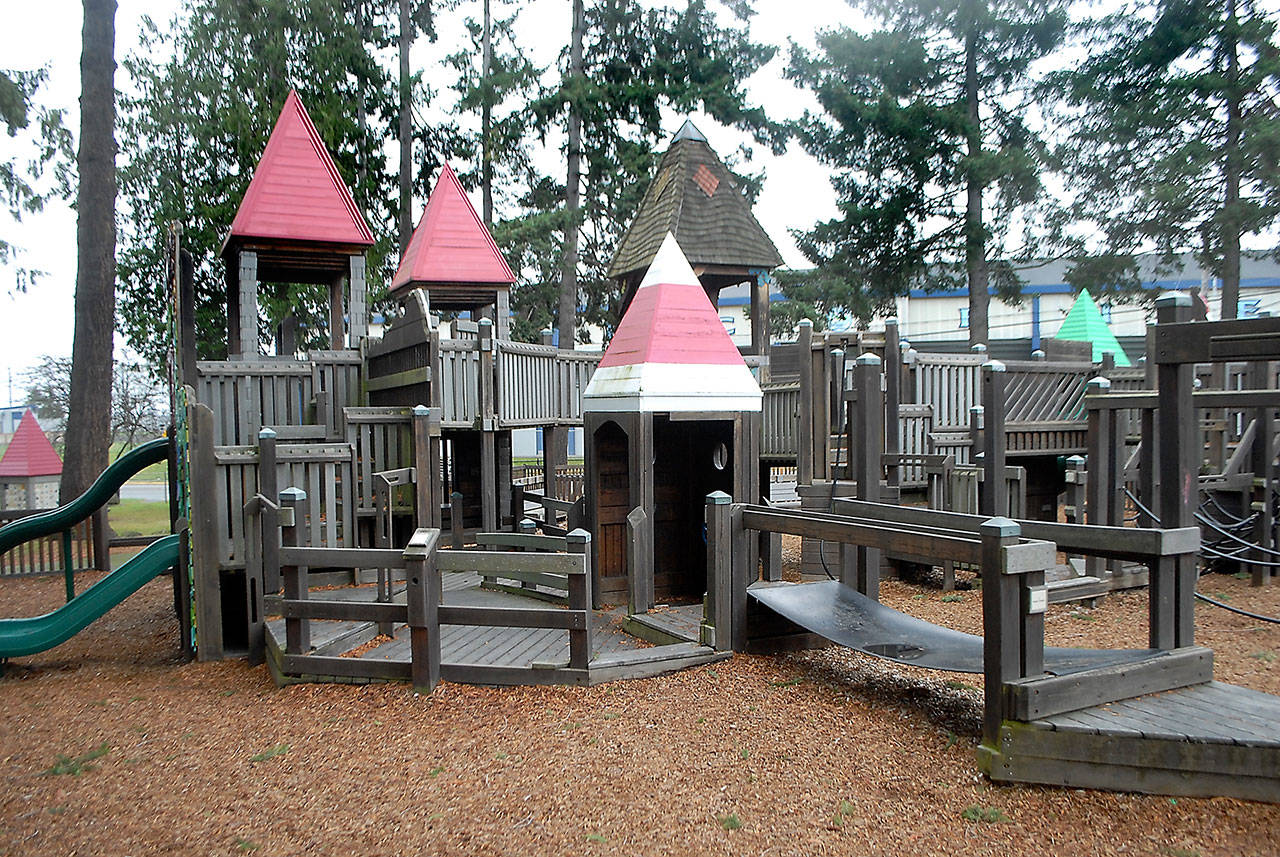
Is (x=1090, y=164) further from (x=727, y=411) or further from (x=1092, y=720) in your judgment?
(x=1092, y=720)

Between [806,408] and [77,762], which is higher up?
[806,408]

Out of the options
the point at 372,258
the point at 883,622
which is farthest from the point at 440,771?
the point at 372,258

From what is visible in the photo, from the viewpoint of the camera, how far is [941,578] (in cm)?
1158

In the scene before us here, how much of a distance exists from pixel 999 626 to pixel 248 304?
11.2m

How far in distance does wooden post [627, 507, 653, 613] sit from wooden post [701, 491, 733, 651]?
145 centimetres

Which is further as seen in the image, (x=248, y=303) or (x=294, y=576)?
(x=248, y=303)

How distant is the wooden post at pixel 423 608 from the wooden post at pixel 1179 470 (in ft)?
15.9

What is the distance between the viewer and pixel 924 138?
2291 cm

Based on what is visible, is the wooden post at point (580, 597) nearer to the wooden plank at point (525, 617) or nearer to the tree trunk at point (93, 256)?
the wooden plank at point (525, 617)

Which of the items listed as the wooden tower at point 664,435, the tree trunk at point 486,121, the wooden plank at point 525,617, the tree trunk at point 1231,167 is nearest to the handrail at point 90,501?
the wooden tower at point 664,435

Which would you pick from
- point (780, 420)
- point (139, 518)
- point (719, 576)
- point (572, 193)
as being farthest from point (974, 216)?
point (139, 518)

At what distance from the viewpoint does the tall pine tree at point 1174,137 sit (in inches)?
744

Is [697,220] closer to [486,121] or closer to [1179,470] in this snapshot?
[1179,470]

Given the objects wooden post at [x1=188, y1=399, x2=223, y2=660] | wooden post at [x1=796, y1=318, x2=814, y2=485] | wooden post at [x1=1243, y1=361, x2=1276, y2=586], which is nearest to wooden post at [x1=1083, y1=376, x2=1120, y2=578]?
wooden post at [x1=1243, y1=361, x2=1276, y2=586]
